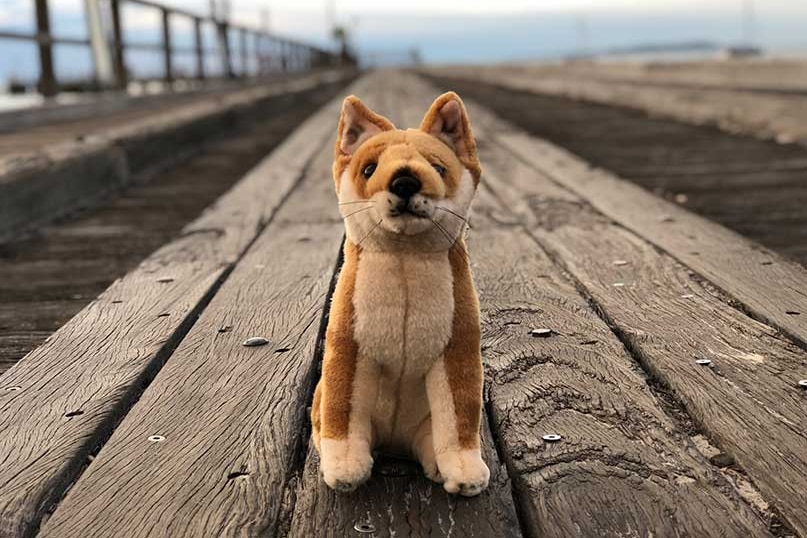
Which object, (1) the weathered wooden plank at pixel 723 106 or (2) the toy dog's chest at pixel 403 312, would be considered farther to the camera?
(1) the weathered wooden plank at pixel 723 106

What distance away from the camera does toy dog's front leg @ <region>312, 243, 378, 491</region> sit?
1237 millimetres

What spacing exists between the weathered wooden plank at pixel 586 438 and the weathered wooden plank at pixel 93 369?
716 millimetres

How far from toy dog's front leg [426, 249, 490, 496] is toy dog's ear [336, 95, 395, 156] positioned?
0.26 m

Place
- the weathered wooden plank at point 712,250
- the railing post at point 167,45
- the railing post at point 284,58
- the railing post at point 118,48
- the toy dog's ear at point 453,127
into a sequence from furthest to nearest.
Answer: the railing post at point 284,58
the railing post at point 167,45
the railing post at point 118,48
the weathered wooden plank at point 712,250
the toy dog's ear at point 453,127

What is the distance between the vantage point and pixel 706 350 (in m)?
1.83

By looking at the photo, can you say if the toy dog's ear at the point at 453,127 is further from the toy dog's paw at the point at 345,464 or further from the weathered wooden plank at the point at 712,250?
the weathered wooden plank at the point at 712,250

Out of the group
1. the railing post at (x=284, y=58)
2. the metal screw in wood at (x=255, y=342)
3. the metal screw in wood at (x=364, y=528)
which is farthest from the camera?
the railing post at (x=284, y=58)

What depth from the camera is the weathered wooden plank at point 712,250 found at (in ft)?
6.91

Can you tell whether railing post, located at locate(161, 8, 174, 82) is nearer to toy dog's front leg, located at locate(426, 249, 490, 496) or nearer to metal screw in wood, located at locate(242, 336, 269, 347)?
metal screw in wood, located at locate(242, 336, 269, 347)

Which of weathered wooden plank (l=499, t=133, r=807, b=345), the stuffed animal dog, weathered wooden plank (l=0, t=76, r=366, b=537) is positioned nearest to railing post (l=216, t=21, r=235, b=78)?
weathered wooden plank (l=499, t=133, r=807, b=345)

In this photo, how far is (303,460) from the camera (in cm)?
139

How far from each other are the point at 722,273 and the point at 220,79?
1585 cm

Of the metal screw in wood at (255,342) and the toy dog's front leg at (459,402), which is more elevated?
the toy dog's front leg at (459,402)

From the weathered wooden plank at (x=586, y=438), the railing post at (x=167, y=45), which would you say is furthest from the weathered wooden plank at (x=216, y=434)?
the railing post at (x=167, y=45)
